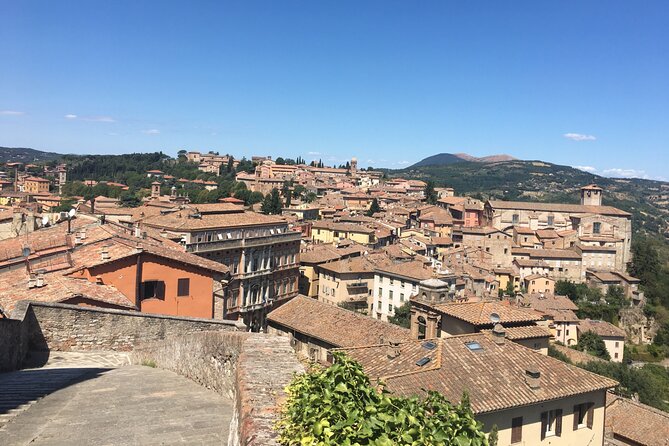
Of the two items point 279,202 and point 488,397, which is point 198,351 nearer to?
point 488,397

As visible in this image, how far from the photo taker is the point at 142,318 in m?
15.3

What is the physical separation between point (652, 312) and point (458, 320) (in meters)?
72.7

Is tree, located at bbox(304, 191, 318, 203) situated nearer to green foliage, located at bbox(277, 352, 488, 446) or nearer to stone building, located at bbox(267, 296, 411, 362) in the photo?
stone building, located at bbox(267, 296, 411, 362)

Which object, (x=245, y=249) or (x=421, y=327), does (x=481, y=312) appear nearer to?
(x=421, y=327)

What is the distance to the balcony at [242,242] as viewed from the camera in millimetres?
48934

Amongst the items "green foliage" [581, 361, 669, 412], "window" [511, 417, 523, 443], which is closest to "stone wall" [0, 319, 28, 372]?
"window" [511, 417, 523, 443]

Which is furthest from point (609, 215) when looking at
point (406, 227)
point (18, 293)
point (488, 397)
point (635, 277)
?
point (18, 293)

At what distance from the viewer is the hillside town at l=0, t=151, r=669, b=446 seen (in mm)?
17281

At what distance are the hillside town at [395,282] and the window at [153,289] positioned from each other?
65mm

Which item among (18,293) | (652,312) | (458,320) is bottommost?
(652,312)

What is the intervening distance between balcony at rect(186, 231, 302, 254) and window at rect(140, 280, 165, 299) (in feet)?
79.1

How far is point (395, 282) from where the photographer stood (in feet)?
214

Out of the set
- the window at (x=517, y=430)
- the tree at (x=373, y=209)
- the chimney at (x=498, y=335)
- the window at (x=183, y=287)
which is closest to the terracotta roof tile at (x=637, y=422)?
the chimney at (x=498, y=335)

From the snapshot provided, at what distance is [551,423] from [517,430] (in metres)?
1.56
